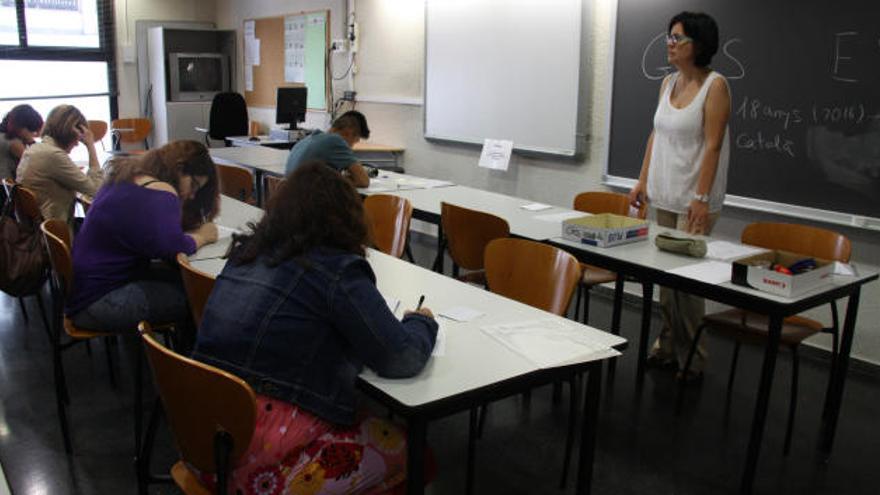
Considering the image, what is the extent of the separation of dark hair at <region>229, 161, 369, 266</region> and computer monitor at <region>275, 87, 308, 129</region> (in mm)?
5205

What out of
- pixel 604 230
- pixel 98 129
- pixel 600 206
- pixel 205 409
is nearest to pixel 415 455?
pixel 205 409

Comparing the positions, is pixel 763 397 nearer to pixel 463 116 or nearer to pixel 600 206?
pixel 600 206

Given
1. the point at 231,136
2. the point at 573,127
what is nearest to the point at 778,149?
the point at 573,127

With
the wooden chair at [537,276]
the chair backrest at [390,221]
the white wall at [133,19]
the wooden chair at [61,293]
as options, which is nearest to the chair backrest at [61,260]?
the wooden chair at [61,293]

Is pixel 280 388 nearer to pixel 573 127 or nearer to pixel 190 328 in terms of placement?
pixel 190 328

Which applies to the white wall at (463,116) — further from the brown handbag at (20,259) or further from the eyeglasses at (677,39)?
the brown handbag at (20,259)

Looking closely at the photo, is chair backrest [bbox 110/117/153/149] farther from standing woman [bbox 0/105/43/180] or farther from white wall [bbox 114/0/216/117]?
standing woman [bbox 0/105/43/180]

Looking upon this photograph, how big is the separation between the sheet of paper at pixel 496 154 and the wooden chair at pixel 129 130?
168 inches

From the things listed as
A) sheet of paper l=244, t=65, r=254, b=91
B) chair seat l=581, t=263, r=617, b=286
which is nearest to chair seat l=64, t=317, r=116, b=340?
chair seat l=581, t=263, r=617, b=286

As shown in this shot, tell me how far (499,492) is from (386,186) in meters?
2.36

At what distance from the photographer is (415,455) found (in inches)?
61.6

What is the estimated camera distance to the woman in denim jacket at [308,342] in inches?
62.4

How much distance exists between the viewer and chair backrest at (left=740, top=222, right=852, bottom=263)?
290 cm

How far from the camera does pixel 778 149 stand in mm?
3719
